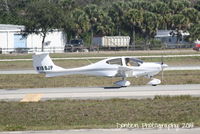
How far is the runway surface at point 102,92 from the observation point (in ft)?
78.6

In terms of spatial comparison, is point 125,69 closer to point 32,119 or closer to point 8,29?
point 32,119

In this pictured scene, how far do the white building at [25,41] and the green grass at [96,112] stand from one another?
53.9 meters

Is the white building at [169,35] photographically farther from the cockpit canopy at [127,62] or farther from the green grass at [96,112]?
the green grass at [96,112]

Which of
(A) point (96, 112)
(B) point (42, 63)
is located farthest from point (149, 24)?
(A) point (96, 112)

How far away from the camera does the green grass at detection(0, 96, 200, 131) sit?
704 inches

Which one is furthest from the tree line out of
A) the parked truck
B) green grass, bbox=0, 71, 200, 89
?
green grass, bbox=0, 71, 200, 89

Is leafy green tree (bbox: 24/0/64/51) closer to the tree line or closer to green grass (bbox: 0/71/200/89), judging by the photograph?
the tree line

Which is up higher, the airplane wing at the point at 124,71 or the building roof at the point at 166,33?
the building roof at the point at 166,33

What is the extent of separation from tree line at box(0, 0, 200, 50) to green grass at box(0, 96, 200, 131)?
199 feet

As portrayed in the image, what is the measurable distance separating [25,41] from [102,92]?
60.1 meters

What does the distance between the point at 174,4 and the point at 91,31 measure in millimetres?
14231

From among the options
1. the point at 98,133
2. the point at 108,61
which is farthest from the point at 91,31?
the point at 98,133

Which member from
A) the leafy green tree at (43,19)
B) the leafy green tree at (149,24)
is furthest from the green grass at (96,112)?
the leafy green tree at (149,24)

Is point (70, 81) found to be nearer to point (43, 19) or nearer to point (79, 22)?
point (43, 19)
